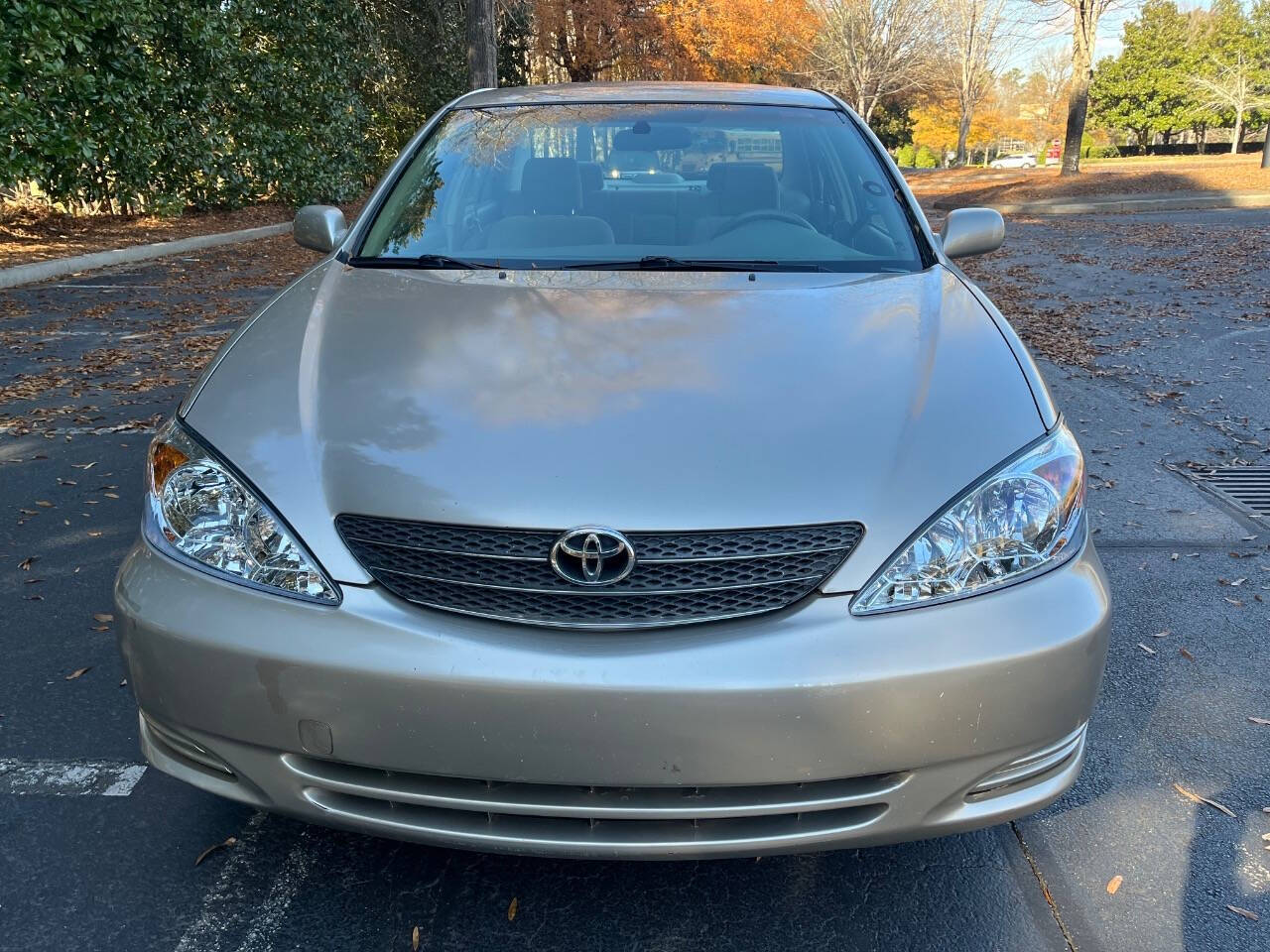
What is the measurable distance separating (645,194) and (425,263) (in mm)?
802

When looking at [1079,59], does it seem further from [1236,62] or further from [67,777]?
[1236,62]

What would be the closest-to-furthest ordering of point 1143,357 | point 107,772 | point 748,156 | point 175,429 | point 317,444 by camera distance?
point 317,444 → point 175,429 → point 107,772 → point 748,156 → point 1143,357

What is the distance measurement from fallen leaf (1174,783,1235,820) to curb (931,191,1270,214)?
1702 cm

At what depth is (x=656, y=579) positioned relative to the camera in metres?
1.80

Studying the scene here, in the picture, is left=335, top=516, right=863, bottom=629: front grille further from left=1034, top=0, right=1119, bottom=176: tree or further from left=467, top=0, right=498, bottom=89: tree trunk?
left=1034, top=0, right=1119, bottom=176: tree

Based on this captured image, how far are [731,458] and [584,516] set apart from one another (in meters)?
0.30

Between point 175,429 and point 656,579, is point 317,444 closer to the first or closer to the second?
point 175,429

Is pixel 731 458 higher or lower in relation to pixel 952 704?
higher

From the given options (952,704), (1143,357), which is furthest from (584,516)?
(1143,357)

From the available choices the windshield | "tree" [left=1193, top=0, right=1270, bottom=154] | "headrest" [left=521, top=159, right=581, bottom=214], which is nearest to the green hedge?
the windshield

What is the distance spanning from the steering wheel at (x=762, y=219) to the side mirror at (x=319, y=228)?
1.29m

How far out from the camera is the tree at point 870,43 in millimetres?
35875

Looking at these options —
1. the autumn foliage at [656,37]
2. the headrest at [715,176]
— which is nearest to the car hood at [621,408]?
the headrest at [715,176]

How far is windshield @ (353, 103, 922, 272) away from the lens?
9.99 ft
